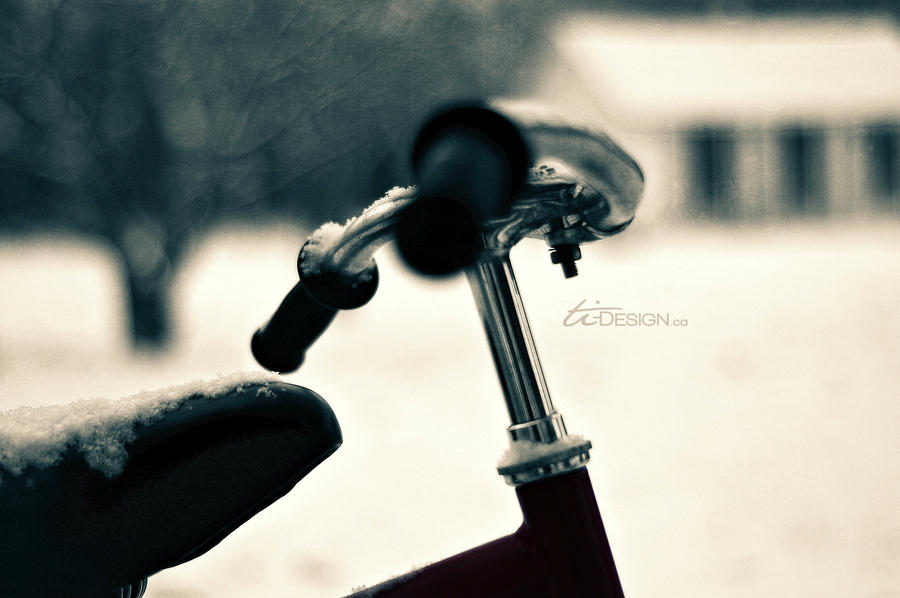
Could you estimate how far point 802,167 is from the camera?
16047 mm

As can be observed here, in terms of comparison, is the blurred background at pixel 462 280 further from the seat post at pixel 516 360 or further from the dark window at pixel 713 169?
the seat post at pixel 516 360

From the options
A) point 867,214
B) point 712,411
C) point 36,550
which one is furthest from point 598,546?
point 867,214

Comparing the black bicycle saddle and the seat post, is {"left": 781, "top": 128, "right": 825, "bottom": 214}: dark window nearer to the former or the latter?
the seat post

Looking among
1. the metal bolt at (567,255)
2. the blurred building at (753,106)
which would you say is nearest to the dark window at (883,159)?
the blurred building at (753,106)

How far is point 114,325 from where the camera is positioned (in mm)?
9695

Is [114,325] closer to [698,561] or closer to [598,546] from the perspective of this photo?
[698,561]

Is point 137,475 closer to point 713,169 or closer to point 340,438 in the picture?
point 340,438

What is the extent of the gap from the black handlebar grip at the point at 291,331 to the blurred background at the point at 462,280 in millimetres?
272

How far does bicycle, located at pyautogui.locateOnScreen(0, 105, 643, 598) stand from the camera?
25.4 inches

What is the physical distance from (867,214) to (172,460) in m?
17.3

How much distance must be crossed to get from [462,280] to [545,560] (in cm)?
31

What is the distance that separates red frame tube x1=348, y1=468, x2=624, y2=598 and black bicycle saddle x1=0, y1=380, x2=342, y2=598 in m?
0.19

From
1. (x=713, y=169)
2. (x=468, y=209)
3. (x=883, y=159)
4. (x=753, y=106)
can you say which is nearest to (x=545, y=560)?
(x=468, y=209)

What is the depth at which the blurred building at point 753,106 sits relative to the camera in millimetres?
14125
